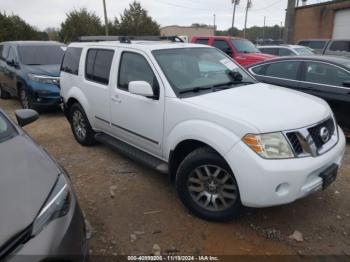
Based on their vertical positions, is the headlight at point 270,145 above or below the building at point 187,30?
above

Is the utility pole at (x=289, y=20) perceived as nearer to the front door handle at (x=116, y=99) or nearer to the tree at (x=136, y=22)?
the front door handle at (x=116, y=99)

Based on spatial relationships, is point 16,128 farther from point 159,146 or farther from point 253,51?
point 253,51

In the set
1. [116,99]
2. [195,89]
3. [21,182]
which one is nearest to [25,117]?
[116,99]

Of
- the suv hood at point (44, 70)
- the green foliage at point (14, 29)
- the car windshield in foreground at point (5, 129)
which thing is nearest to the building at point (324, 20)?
the green foliage at point (14, 29)

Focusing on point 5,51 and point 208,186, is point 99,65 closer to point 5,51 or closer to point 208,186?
point 208,186

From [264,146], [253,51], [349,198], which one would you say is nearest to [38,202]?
[264,146]

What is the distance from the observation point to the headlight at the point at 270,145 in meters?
2.89

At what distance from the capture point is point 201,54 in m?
4.39

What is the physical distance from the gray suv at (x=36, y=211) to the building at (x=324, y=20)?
84.2 feet

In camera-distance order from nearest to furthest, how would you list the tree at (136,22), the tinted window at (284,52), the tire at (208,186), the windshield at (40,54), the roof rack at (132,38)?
the tire at (208,186), the roof rack at (132,38), the windshield at (40,54), the tinted window at (284,52), the tree at (136,22)

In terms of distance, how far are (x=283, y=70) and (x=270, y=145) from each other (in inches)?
158

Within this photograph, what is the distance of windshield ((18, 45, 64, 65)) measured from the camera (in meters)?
8.64

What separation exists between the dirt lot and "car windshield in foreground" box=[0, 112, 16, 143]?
1.20 m

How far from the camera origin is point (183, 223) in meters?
3.46
